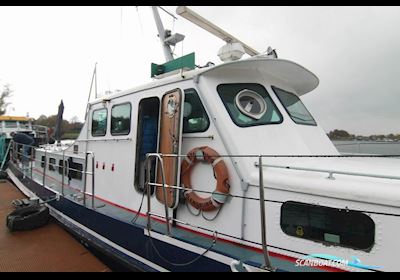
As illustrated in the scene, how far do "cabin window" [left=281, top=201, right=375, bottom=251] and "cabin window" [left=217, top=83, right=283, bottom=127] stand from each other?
1163 mm

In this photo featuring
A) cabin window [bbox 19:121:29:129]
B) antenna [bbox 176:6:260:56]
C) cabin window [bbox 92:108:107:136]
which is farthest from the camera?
cabin window [bbox 19:121:29:129]

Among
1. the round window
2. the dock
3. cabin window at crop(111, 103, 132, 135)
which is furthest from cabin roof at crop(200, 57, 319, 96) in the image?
the dock

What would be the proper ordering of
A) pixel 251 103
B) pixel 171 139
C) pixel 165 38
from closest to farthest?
pixel 171 139 → pixel 251 103 → pixel 165 38

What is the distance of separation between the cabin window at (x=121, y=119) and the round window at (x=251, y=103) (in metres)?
1.76

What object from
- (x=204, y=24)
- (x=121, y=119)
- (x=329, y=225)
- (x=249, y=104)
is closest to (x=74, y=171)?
(x=121, y=119)

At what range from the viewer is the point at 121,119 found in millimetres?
4527

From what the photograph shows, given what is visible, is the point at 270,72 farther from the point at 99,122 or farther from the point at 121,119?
the point at 99,122

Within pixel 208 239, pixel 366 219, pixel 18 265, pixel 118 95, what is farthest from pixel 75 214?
pixel 366 219

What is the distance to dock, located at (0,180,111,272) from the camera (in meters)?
3.97

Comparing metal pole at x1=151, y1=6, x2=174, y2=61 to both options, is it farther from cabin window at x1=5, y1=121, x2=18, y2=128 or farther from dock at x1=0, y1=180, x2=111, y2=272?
cabin window at x1=5, y1=121, x2=18, y2=128

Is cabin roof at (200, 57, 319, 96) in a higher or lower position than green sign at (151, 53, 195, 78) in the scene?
lower

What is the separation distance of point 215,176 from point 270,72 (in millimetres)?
1667

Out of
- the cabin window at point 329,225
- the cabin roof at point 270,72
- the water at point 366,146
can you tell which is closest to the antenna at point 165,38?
the cabin roof at point 270,72

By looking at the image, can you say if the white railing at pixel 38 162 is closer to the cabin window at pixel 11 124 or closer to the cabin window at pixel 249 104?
the cabin window at pixel 249 104
